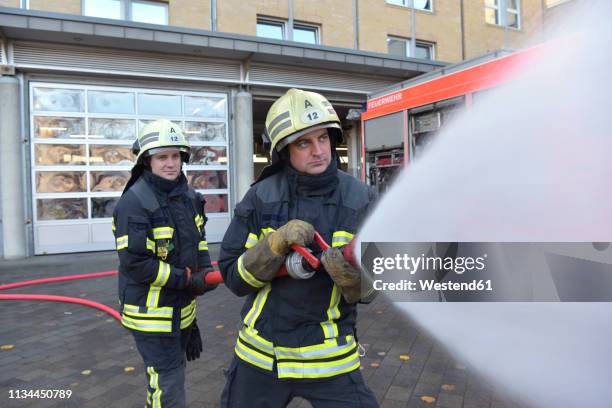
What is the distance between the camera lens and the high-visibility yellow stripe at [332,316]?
1.58 meters

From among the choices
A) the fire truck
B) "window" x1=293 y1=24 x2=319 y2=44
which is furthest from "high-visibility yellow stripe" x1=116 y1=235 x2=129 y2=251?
"window" x1=293 y1=24 x2=319 y2=44

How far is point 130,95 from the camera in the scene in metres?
9.44

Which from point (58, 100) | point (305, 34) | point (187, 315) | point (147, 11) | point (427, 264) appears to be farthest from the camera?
point (305, 34)

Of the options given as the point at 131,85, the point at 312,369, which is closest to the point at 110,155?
the point at 131,85

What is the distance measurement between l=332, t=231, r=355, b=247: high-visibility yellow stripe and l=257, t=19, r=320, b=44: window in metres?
10.3

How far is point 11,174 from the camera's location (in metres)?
8.36

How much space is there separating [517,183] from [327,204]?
0.70 metres

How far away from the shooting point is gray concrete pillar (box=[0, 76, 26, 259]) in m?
8.25

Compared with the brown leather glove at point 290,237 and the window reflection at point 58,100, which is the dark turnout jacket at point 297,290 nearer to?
the brown leather glove at point 290,237

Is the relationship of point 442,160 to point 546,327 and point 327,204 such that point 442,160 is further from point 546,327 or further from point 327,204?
point 546,327

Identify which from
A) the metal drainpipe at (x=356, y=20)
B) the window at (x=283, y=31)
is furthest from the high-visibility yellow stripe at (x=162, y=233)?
the metal drainpipe at (x=356, y=20)

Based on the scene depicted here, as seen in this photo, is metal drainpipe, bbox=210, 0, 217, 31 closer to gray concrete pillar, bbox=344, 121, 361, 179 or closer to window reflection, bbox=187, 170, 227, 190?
window reflection, bbox=187, 170, 227, 190

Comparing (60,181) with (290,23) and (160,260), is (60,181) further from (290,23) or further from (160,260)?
(160,260)

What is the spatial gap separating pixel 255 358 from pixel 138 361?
2.48 meters
